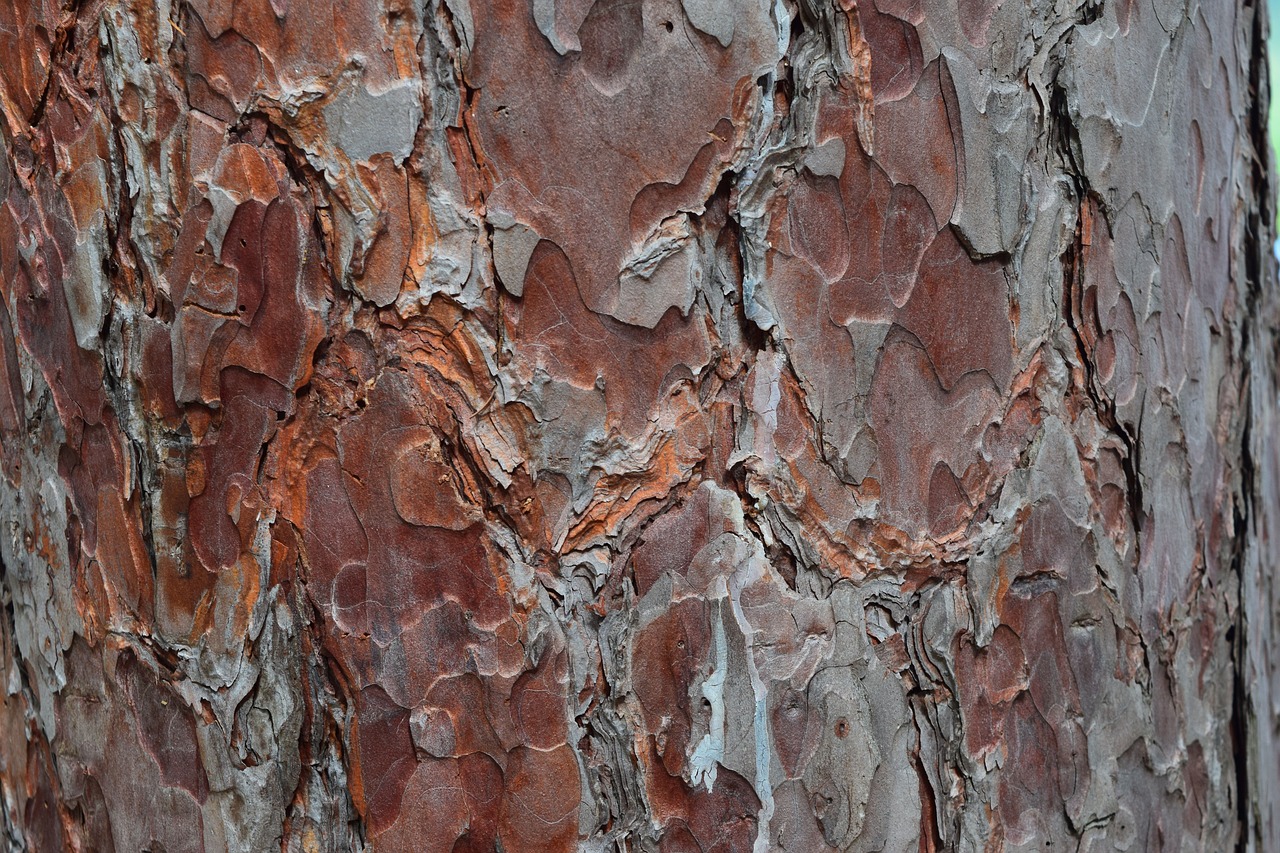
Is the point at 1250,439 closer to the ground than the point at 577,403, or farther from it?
farther from it

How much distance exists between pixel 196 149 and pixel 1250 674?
105 cm

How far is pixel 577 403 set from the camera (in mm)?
643

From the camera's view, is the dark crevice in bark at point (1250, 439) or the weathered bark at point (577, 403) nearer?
the weathered bark at point (577, 403)

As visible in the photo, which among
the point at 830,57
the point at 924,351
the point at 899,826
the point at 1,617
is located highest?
the point at 830,57

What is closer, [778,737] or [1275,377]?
[778,737]

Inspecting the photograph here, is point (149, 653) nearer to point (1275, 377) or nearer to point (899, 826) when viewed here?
point (899, 826)

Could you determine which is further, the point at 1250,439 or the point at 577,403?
the point at 1250,439

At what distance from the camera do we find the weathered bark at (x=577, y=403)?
2.06 ft

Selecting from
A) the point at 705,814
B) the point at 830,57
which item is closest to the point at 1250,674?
the point at 705,814

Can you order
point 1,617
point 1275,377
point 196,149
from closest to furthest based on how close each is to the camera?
point 196,149 < point 1,617 < point 1275,377

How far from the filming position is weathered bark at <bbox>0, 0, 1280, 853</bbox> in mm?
629

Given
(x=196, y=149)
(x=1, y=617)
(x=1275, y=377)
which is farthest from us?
(x=1275, y=377)

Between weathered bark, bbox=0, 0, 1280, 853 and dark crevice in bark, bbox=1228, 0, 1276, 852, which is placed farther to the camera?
dark crevice in bark, bbox=1228, 0, 1276, 852

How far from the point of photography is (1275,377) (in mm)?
1153
